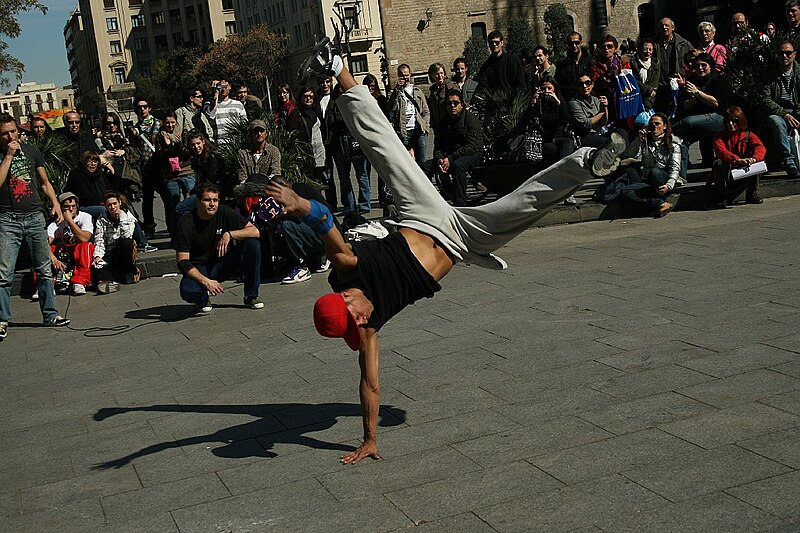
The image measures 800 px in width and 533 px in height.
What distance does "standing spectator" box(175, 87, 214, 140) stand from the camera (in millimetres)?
14414

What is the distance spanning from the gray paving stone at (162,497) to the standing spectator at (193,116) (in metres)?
9.81

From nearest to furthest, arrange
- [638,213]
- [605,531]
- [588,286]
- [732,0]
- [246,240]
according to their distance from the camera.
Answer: [605,531]
[588,286]
[246,240]
[638,213]
[732,0]

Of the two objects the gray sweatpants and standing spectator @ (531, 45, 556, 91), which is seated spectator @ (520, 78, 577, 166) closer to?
standing spectator @ (531, 45, 556, 91)

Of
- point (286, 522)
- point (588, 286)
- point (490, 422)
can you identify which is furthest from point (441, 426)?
point (588, 286)

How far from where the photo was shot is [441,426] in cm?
550

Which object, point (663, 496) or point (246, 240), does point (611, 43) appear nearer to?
point (246, 240)

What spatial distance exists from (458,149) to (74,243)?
5.00 meters

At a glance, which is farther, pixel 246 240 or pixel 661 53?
pixel 661 53

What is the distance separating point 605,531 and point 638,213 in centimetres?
855

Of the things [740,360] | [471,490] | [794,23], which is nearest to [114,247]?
[740,360]

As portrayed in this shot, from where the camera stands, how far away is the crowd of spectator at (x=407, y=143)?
10711mm

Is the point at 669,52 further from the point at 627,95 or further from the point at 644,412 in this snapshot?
the point at 644,412

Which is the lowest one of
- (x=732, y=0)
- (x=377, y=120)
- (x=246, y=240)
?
(x=246, y=240)

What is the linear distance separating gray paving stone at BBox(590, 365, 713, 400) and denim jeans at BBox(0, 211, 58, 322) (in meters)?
5.77
